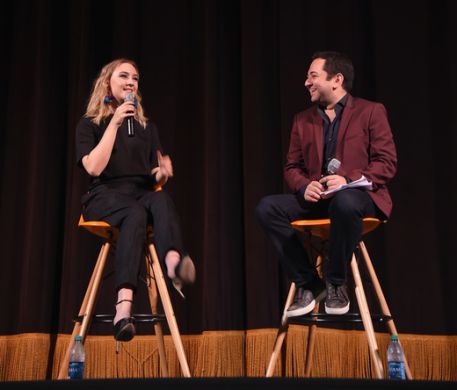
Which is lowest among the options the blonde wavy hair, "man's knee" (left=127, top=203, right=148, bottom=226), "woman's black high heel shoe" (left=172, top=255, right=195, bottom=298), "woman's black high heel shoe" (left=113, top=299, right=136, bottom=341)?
"woman's black high heel shoe" (left=113, top=299, right=136, bottom=341)

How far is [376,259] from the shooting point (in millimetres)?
3051

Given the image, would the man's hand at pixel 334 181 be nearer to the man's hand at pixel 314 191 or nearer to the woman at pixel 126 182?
the man's hand at pixel 314 191

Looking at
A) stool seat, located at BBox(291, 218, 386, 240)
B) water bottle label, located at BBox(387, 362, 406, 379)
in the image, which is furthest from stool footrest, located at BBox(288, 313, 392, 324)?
stool seat, located at BBox(291, 218, 386, 240)

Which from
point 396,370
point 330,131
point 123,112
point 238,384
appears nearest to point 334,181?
point 330,131

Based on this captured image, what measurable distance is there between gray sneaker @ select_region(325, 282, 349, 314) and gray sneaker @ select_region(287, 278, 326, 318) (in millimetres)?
74

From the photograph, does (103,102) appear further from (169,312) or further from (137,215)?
(169,312)

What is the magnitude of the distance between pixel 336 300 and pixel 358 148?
0.58 metres

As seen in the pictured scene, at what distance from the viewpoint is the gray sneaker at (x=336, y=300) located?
2.21 metres

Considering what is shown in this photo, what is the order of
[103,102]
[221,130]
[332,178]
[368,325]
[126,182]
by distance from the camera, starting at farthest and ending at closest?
[221,130], [103,102], [126,182], [332,178], [368,325]

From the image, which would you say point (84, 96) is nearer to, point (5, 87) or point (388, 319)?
point (5, 87)

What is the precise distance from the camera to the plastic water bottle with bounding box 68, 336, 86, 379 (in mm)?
2273

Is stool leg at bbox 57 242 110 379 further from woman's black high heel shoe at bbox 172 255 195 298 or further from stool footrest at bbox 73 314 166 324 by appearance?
woman's black high heel shoe at bbox 172 255 195 298

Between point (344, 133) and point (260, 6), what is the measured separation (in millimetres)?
1084

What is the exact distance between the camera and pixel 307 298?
230 centimetres
